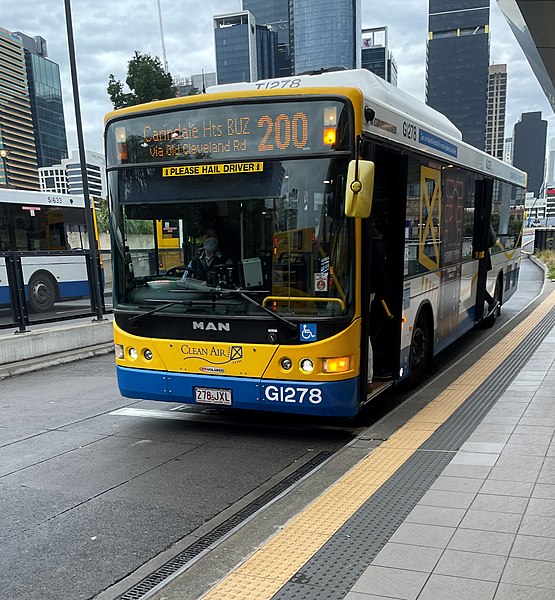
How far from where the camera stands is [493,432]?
521cm

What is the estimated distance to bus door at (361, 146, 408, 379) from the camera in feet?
20.6

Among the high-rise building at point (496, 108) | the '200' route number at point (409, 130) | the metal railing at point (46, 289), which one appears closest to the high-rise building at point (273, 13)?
the high-rise building at point (496, 108)

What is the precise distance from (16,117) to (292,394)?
35309 mm

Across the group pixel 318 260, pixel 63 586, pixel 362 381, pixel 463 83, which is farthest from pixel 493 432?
pixel 463 83

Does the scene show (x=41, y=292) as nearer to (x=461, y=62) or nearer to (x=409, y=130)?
(x=409, y=130)

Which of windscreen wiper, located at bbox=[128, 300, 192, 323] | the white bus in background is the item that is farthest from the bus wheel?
the white bus in background

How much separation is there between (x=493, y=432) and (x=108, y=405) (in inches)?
183

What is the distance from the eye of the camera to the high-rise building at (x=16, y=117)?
29.9 metres

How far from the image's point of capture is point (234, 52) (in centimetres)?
3934

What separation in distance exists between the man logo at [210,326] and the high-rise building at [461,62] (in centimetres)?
6161

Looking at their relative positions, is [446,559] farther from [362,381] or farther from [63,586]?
[362,381]

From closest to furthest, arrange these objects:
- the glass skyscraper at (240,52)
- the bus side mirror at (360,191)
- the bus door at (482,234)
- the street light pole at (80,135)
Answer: the bus side mirror at (360,191), the bus door at (482,234), the street light pole at (80,135), the glass skyscraper at (240,52)

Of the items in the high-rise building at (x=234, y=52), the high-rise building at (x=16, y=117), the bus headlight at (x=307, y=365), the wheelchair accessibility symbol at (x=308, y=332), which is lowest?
the bus headlight at (x=307, y=365)

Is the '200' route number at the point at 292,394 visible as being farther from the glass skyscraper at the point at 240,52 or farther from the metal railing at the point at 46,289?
the glass skyscraper at the point at 240,52
